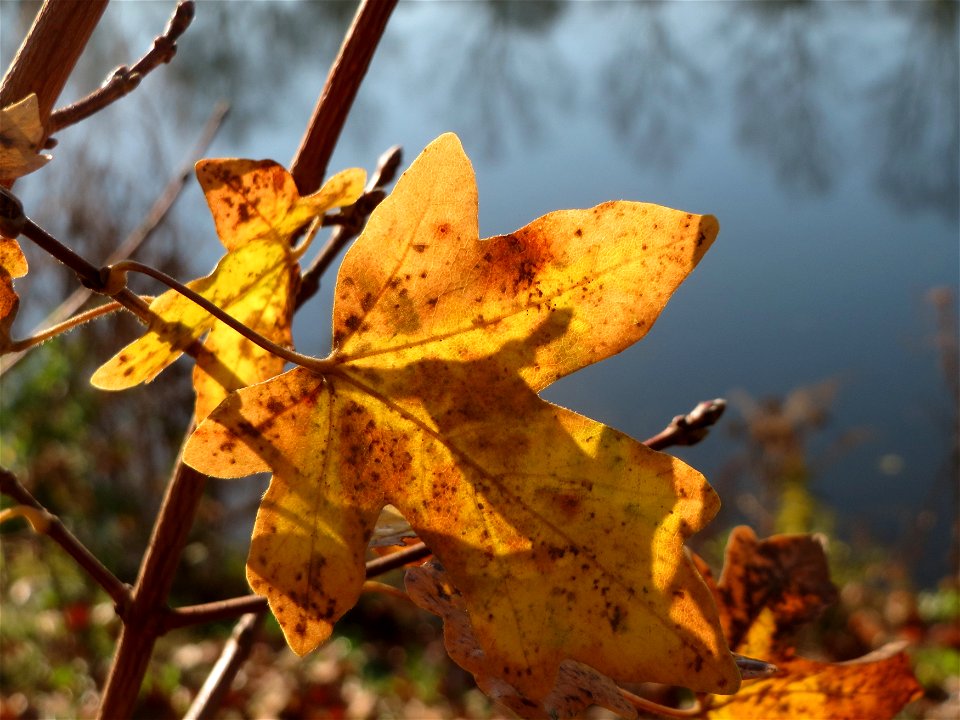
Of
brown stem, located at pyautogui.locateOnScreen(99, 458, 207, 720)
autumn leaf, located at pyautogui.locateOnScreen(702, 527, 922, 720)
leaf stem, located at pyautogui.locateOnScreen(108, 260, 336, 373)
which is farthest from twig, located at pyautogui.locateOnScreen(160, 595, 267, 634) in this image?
autumn leaf, located at pyautogui.locateOnScreen(702, 527, 922, 720)

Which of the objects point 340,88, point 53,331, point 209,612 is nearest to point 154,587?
point 209,612

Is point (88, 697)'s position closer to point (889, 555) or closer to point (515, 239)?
point (515, 239)

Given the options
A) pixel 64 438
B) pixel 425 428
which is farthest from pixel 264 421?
pixel 64 438

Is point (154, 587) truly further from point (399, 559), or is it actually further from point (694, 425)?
point (694, 425)

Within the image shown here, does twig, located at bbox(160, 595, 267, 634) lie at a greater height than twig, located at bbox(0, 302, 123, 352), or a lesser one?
lesser

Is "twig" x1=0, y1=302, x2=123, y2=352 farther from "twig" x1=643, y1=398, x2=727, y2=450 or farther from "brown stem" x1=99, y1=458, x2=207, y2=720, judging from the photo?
"twig" x1=643, y1=398, x2=727, y2=450

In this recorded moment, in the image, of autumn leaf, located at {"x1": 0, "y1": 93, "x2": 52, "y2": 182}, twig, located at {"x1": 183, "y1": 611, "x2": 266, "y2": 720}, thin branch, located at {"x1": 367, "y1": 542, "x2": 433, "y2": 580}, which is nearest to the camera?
autumn leaf, located at {"x1": 0, "y1": 93, "x2": 52, "y2": 182}

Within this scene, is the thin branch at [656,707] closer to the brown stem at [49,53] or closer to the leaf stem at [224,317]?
the leaf stem at [224,317]
